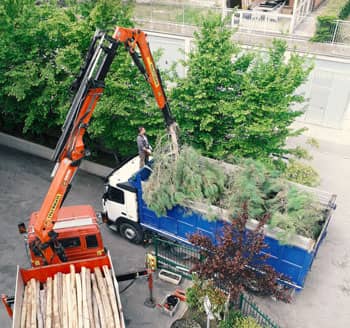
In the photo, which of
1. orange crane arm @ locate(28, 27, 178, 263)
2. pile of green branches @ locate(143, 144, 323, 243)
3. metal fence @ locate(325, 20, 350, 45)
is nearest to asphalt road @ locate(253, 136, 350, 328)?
pile of green branches @ locate(143, 144, 323, 243)

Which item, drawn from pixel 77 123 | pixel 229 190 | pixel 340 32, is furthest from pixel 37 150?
pixel 340 32

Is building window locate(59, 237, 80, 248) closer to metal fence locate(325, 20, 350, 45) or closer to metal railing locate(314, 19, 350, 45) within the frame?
metal railing locate(314, 19, 350, 45)

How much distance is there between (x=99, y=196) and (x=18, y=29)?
8.04 m

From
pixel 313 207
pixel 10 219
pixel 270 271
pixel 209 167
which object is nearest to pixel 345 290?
pixel 313 207

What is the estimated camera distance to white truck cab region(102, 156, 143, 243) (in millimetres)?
12672

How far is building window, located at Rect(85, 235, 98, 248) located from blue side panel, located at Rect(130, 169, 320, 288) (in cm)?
189

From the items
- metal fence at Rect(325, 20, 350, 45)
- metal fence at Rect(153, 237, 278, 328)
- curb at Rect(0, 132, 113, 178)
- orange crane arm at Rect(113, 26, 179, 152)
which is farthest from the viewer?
metal fence at Rect(325, 20, 350, 45)

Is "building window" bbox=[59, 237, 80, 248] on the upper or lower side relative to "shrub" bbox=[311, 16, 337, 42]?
lower

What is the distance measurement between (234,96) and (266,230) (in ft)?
17.6

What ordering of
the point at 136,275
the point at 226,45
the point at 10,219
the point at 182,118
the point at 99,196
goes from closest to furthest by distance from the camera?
the point at 136,275 → the point at 226,45 → the point at 182,118 → the point at 10,219 → the point at 99,196

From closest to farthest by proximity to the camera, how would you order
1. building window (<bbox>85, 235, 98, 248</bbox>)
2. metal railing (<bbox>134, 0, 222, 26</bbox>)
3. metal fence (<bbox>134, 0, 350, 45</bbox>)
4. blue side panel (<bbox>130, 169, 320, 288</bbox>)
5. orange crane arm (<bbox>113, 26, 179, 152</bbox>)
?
orange crane arm (<bbox>113, 26, 179, 152</bbox>) → blue side panel (<bbox>130, 169, 320, 288</bbox>) → building window (<bbox>85, 235, 98, 248</bbox>) → metal fence (<bbox>134, 0, 350, 45</bbox>) → metal railing (<bbox>134, 0, 222, 26</bbox>)

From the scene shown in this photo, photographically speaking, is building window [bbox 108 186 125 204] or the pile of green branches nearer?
the pile of green branches

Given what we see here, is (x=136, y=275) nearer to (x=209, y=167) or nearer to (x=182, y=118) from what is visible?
(x=209, y=167)

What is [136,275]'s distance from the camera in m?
11.2
